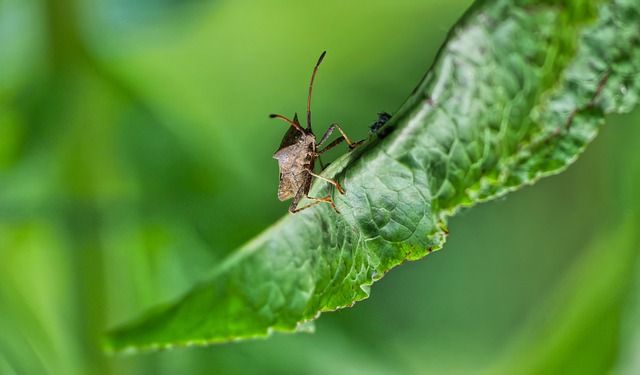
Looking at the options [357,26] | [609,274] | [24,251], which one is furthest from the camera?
[24,251]

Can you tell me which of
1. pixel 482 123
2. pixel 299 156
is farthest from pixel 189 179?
pixel 482 123

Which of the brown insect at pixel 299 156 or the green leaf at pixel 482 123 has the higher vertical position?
the brown insect at pixel 299 156

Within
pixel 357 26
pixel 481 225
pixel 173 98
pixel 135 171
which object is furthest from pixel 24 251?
pixel 481 225

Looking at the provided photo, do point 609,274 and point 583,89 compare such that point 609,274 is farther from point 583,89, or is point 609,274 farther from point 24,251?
point 24,251

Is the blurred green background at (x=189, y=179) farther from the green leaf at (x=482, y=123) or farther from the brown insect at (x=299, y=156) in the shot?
the green leaf at (x=482, y=123)

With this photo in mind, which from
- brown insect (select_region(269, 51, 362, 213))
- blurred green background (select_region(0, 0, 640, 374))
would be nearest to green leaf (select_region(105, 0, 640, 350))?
brown insect (select_region(269, 51, 362, 213))

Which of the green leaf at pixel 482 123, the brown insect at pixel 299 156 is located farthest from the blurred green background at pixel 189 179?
the green leaf at pixel 482 123
